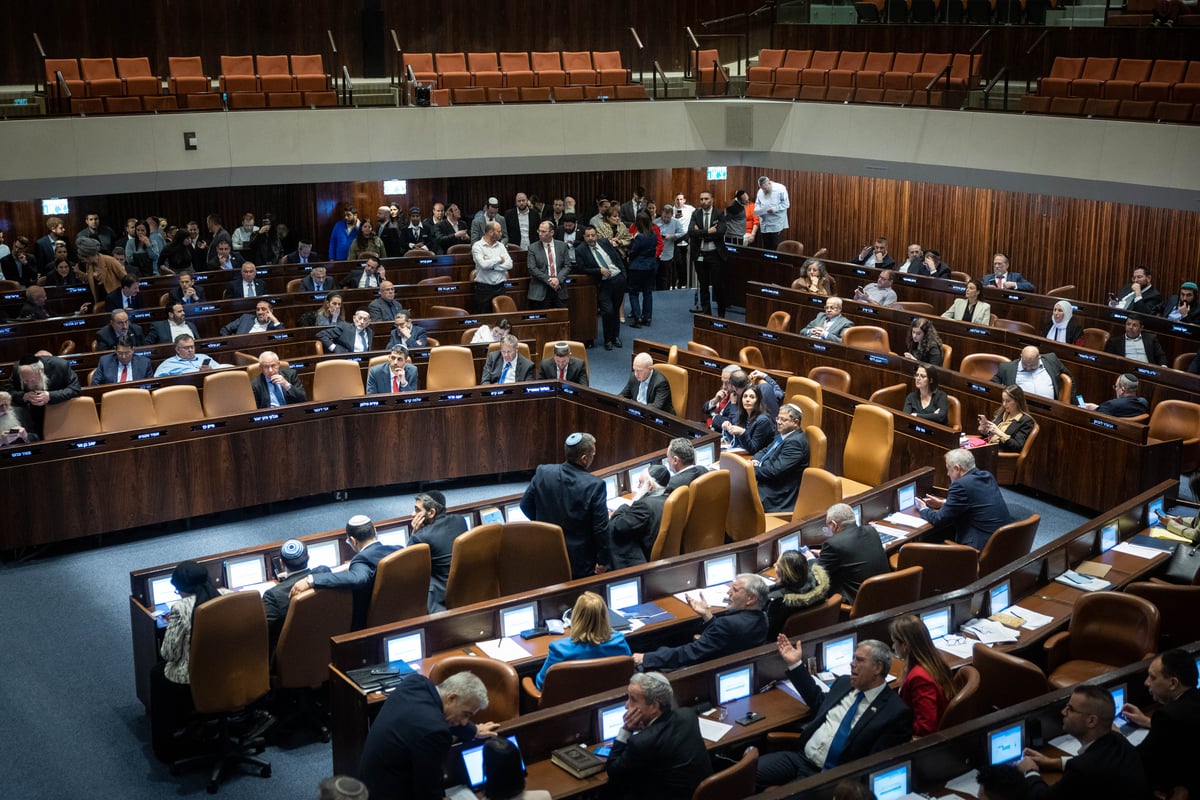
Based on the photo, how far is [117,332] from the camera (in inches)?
435

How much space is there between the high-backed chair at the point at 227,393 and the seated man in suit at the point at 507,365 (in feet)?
6.48

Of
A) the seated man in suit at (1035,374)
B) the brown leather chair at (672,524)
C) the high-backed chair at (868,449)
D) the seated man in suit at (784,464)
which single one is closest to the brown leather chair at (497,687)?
the brown leather chair at (672,524)

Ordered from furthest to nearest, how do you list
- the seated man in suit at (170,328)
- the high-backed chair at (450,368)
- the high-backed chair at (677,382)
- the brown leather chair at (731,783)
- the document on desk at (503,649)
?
1. the seated man in suit at (170,328)
2. the high-backed chair at (450,368)
3. the high-backed chair at (677,382)
4. the document on desk at (503,649)
5. the brown leather chair at (731,783)

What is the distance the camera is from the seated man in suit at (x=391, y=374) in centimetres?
1045

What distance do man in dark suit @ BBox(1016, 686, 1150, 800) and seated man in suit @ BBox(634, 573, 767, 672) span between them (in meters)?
1.41

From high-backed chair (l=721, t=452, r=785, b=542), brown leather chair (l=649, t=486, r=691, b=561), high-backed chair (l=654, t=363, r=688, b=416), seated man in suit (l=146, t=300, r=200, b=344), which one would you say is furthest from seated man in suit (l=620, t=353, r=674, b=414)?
seated man in suit (l=146, t=300, r=200, b=344)

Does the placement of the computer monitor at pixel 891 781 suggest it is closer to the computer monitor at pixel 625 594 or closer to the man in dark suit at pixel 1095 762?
the man in dark suit at pixel 1095 762

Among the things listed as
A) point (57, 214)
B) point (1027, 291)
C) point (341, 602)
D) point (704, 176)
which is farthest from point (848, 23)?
point (341, 602)

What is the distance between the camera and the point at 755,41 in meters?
18.2

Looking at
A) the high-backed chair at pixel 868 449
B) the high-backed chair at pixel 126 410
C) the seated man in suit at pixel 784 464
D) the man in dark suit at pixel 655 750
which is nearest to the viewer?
the man in dark suit at pixel 655 750

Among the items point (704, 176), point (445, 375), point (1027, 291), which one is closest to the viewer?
point (445, 375)

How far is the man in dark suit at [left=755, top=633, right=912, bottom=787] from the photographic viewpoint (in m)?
5.13

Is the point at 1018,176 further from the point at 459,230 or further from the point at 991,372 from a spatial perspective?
the point at 459,230

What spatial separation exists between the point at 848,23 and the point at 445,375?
371 inches
